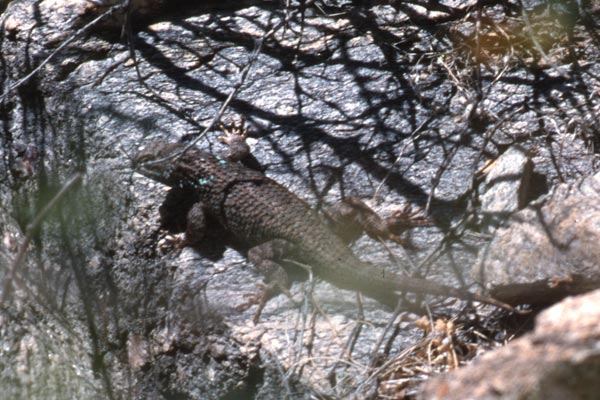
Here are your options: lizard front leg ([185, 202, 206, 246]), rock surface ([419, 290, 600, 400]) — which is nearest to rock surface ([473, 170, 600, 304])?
rock surface ([419, 290, 600, 400])

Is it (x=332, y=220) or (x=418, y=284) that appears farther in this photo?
(x=332, y=220)

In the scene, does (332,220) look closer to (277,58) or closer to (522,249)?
(522,249)

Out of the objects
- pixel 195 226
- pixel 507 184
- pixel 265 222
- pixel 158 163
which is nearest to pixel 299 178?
pixel 265 222

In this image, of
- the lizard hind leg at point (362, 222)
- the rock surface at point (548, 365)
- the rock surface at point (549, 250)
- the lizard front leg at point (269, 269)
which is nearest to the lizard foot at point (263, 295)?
the lizard front leg at point (269, 269)

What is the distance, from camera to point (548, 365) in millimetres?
2396

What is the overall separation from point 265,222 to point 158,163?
0.87 metres

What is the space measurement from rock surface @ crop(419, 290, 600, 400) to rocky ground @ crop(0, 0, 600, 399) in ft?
0.10

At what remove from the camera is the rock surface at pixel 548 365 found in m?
2.36

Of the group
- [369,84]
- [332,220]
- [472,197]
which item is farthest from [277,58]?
[472,197]

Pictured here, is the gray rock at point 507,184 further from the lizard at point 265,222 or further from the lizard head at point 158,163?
the lizard head at point 158,163

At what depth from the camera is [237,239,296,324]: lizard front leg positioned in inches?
174

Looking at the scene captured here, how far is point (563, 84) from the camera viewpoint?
16.5 ft

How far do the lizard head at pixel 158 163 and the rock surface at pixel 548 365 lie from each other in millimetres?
2891

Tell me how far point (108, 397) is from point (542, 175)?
331 centimetres
